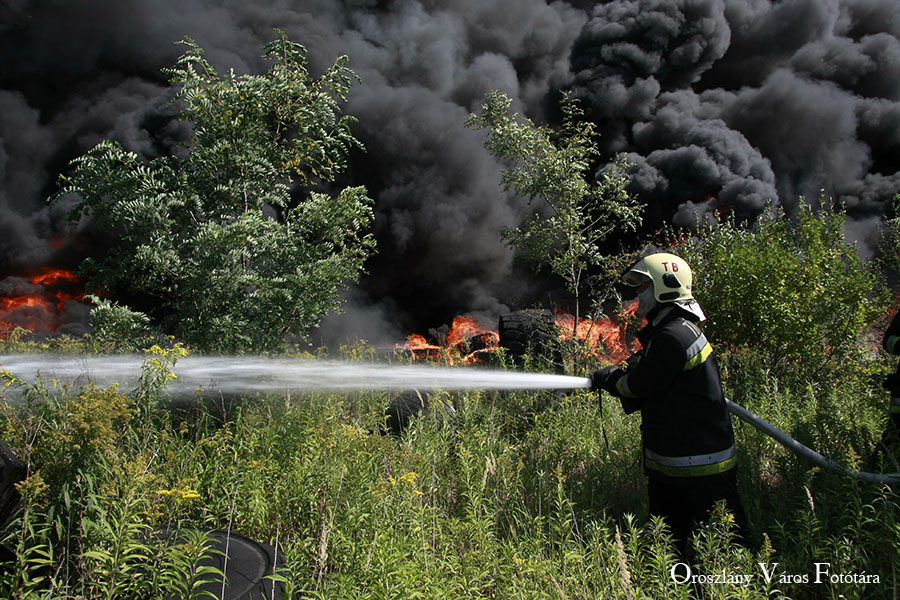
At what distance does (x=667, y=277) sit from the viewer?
3.19m

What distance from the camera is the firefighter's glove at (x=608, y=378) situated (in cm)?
333

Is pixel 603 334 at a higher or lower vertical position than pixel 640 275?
higher

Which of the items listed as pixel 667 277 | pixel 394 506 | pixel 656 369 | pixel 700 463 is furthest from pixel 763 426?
pixel 394 506

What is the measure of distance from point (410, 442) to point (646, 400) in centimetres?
186

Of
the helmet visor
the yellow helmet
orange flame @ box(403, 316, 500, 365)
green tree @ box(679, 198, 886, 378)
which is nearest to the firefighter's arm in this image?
the yellow helmet

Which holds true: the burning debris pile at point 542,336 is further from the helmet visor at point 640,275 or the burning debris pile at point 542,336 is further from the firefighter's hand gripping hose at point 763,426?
the helmet visor at point 640,275

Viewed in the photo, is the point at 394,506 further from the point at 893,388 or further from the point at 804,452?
the point at 893,388

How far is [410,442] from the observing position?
4.22 m

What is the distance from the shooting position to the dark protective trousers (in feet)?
9.84

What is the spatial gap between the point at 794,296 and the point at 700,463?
152 inches

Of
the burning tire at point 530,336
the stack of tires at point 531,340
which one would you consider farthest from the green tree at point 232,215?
the burning tire at point 530,336

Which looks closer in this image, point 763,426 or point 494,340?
point 763,426

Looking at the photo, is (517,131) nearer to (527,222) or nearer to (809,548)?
(527,222)

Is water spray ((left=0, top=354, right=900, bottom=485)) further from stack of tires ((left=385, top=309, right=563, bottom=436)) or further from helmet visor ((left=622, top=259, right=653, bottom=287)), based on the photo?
helmet visor ((left=622, top=259, right=653, bottom=287))
